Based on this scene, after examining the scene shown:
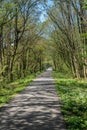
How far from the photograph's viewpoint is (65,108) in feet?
46.3

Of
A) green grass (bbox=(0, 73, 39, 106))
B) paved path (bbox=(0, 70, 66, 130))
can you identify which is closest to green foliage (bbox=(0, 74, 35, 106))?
green grass (bbox=(0, 73, 39, 106))

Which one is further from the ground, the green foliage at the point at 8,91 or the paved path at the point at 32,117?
the green foliage at the point at 8,91

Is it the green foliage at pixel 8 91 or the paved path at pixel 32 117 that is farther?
the green foliage at pixel 8 91

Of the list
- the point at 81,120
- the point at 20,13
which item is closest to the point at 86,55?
the point at 81,120

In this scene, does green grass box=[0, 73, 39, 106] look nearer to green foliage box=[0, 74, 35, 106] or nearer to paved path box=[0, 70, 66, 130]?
green foliage box=[0, 74, 35, 106]

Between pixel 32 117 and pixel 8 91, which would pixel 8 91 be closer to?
pixel 8 91

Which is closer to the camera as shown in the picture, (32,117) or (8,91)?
(32,117)

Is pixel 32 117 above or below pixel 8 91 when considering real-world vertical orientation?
below

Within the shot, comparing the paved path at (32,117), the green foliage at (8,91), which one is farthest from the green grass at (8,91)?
the paved path at (32,117)

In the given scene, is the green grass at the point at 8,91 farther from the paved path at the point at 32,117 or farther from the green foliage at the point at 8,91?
the paved path at the point at 32,117

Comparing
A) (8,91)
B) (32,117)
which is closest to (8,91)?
(8,91)

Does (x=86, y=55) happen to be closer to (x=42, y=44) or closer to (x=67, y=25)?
(x=67, y=25)

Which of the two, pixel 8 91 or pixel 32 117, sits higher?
pixel 8 91

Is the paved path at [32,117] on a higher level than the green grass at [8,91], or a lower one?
lower
